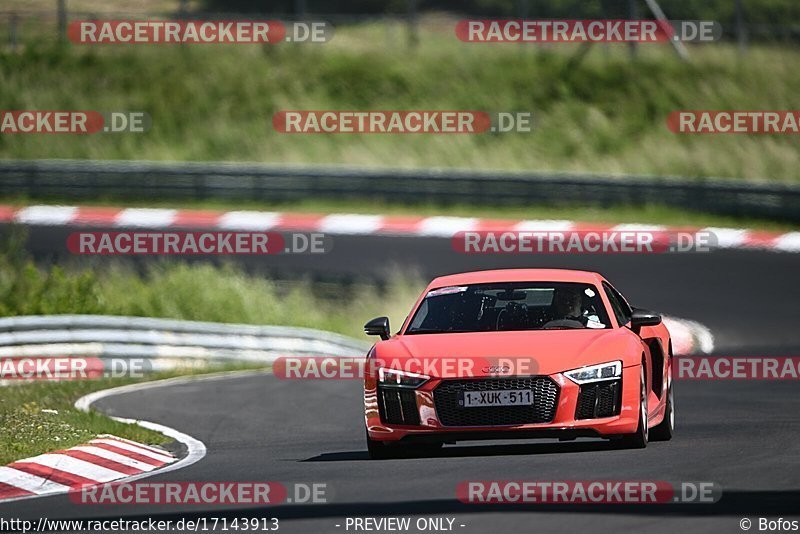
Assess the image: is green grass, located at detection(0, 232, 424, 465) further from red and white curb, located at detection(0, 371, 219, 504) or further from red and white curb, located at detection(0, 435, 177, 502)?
red and white curb, located at detection(0, 435, 177, 502)

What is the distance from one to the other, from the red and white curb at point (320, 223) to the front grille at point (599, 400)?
17.1 metres

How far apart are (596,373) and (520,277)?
1.56 metres

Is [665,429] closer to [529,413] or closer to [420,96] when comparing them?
[529,413]

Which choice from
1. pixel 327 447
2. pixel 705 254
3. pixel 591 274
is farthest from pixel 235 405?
pixel 705 254

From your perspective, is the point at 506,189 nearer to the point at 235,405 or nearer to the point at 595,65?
the point at 595,65

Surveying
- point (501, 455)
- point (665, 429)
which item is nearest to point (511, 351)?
point (501, 455)

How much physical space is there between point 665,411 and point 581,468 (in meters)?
2.24

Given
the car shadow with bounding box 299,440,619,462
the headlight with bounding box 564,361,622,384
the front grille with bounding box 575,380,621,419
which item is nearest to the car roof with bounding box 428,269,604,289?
the car shadow with bounding box 299,440,619,462

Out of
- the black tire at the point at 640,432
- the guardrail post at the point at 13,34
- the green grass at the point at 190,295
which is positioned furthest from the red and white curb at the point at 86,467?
the guardrail post at the point at 13,34

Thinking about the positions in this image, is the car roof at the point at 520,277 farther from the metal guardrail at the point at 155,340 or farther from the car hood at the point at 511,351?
the metal guardrail at the point at 155,340

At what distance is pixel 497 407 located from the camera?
1005cm

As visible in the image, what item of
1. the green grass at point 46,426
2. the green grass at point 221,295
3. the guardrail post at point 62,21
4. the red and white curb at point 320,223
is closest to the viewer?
the green grass at point 46,426

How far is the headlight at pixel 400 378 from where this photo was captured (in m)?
10.2

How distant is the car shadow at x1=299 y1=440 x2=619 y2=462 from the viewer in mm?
10797
